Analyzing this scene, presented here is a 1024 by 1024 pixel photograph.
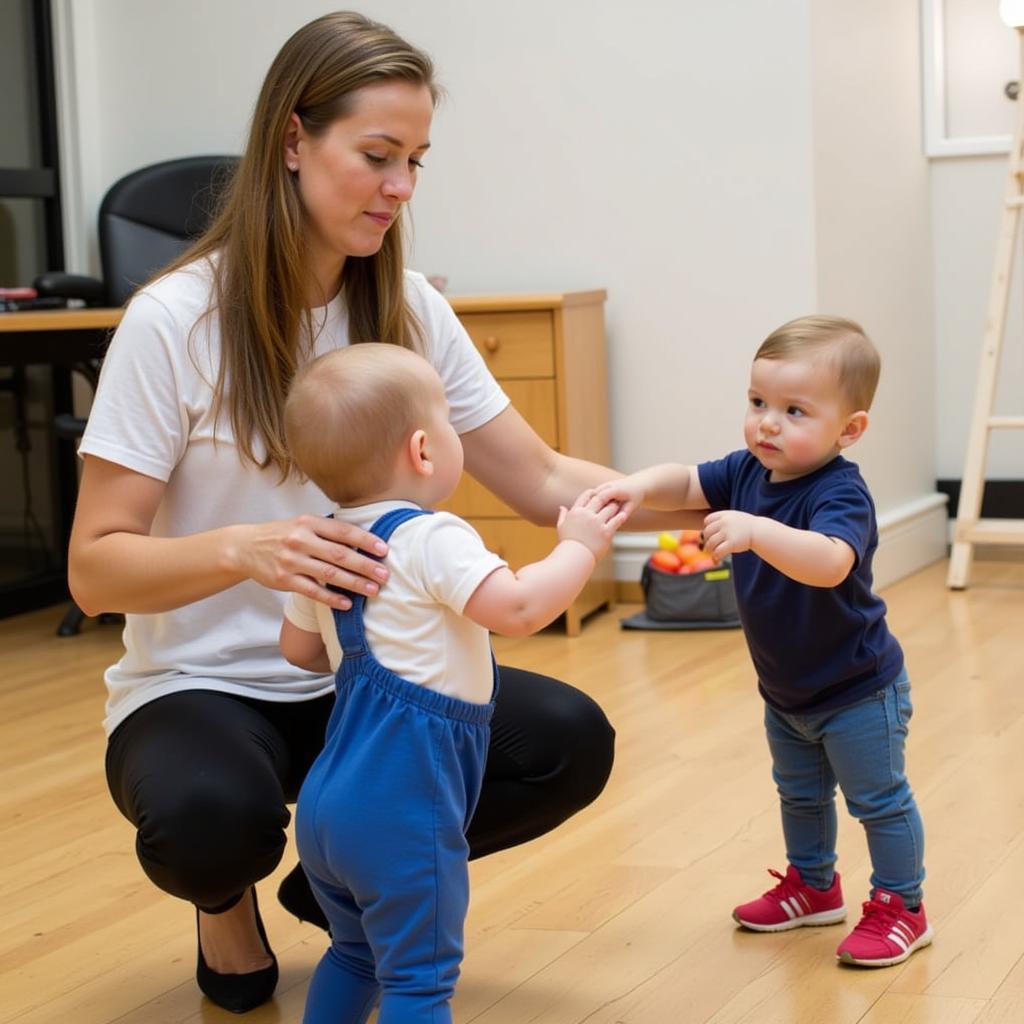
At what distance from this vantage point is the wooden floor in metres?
1.77

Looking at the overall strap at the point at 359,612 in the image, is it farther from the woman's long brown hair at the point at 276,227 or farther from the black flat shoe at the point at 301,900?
the black flat shoe at the point at 301,900

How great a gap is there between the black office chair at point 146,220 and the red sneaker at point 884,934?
276cm

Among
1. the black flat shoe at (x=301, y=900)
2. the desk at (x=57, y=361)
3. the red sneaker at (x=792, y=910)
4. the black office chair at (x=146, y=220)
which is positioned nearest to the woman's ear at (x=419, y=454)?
the black flat shoe at (x=301, y=900)

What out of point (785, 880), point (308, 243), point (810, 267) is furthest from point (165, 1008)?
point (810, 267)

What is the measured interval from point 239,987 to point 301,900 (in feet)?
0.38

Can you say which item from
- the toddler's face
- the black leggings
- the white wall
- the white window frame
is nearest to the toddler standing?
the toddler's face

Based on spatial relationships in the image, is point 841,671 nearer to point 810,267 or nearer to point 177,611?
point 177,611

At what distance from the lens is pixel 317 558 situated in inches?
55.7

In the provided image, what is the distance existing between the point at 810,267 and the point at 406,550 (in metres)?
2.71

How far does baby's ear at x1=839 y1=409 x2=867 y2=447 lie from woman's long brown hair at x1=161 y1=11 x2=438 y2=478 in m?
0.56

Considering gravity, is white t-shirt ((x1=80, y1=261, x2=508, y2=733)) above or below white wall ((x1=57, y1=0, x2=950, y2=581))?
below

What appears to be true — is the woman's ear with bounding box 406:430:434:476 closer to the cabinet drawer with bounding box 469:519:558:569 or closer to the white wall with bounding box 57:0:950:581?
the cabinet drawer with bounding box 469:519:558:569

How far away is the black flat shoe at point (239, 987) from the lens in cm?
179

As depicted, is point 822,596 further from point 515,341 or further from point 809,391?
point 515,341
